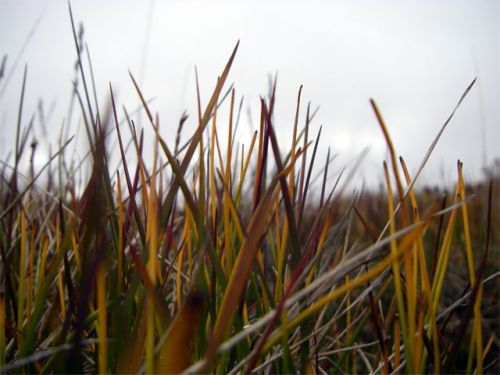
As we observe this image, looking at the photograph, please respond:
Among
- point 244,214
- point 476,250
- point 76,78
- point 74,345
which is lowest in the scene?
point 476,250

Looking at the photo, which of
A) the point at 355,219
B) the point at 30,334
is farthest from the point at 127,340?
the point at 355,219

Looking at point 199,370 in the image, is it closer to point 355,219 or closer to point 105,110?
point 105,110

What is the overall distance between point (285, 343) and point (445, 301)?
4.50 ft

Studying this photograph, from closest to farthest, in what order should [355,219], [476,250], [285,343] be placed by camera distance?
1. [285,343]
2. [476,250]
3. [355,219]

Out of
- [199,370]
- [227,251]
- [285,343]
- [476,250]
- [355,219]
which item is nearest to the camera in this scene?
[199,370]

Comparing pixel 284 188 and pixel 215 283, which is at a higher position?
pixel 284 188

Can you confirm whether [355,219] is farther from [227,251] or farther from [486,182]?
[227,251]

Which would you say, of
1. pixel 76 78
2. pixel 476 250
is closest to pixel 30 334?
pixel 76 78

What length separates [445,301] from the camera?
1.60 m

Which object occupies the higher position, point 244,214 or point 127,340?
point 244,214

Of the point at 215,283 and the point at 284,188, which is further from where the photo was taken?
the point at 215,283

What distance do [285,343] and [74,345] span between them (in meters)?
0.21

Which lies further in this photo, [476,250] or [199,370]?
[476,250]

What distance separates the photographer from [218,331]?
0.33 m
